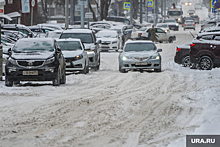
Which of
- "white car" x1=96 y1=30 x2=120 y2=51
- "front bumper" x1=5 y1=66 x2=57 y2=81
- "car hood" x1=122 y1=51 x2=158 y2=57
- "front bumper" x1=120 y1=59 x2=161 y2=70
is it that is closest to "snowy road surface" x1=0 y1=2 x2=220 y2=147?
"front bumper" x1=5 y1=66 x2=57 y2=81

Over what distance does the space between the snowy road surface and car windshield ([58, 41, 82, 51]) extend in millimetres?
3915

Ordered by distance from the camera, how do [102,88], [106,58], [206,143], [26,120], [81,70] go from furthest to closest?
1. [106,58]
2. [81,70]
3. [102,88]
4. [26,120]
5. [206,143]

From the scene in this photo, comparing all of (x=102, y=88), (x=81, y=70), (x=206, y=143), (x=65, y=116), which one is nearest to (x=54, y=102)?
(x=65, y=116)

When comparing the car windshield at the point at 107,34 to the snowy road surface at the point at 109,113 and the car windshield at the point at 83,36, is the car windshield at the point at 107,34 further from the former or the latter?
the snowy road surface at the point at 109,113

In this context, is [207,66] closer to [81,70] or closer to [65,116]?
[81,70]

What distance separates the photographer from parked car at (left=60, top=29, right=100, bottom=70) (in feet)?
68.3

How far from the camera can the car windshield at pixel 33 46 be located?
15031 millimetres

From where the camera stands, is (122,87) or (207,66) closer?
(122,87)

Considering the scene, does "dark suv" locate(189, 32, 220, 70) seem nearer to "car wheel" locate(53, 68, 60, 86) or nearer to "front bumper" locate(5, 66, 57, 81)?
"car wheel" locate(53, 68, 60, 86)

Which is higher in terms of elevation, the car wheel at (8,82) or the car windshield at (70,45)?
the car windshield at (70,45)

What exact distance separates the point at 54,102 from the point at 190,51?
32.2 ft

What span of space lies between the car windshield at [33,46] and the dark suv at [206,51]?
21.6 ft

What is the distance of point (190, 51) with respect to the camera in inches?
782

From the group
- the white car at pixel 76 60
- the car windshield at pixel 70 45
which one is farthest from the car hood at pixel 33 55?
the car windshield at pixel 70 45
